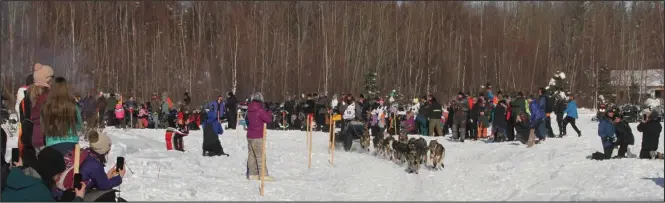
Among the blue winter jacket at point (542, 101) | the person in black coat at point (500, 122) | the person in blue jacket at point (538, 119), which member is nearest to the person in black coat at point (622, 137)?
the person in blue jacket at point (538, 119)

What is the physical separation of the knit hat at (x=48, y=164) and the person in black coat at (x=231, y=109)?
58.8ft

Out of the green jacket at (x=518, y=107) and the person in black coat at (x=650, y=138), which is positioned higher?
the green jacket at (x=518, y=107)

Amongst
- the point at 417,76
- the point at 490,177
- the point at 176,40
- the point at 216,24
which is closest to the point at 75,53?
the point at 176,40

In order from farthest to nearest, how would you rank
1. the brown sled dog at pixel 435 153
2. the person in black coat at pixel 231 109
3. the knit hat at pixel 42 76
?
the person in black coat at pixel 231 109 → the brown sled dog at pixel 435 153 → the knit hat at pixel 42 76

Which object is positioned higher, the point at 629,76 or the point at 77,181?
the point at 629,76

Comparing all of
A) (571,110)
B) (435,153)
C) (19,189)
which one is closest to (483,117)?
(571,110)

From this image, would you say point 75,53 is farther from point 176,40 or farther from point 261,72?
point 261,72

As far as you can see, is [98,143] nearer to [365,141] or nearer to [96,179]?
[96,179]

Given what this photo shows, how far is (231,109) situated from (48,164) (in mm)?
18484

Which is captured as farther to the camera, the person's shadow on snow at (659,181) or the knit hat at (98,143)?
the person's shadow on snow at (659,181)

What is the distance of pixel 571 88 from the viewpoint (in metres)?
53.7

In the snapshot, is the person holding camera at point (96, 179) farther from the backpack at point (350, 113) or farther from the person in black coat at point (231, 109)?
the person in black coat at point (231, 109)

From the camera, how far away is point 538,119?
60.9 feet

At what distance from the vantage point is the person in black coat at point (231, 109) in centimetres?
2484
